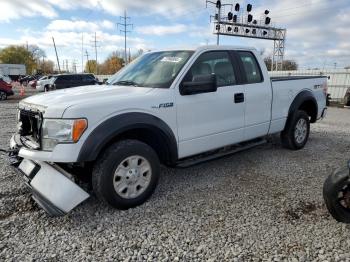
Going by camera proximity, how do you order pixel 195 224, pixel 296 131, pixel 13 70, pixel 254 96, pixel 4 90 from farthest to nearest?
pixel 13 70
pixel 4 90
pixel 296 131
pixel 254 96
pixel 195 224

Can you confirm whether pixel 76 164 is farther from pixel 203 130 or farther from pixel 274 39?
pixel 274 39

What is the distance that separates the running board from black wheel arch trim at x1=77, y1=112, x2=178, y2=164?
237 mm

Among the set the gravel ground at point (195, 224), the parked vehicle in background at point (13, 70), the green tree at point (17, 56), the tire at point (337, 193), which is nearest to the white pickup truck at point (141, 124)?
the gravel ground at point (195, 224)

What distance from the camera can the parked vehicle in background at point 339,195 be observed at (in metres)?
3.25

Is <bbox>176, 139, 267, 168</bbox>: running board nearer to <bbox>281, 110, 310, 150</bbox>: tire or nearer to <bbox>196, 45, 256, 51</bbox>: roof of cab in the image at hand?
<bbox>281, 110, 310, 150</bbox>: tire

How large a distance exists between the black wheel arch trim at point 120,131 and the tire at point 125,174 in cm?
14

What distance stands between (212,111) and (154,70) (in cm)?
95

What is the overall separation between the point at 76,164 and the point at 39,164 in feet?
1.36

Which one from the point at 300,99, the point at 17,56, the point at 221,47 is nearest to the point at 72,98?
the point at 221,47

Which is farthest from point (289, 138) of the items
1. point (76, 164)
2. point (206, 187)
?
point (76, 164)

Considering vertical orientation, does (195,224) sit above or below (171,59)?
below

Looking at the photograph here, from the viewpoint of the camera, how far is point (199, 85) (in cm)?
395

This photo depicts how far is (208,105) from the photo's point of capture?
→ 4.32 m

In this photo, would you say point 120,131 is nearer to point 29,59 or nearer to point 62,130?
point 62,130
